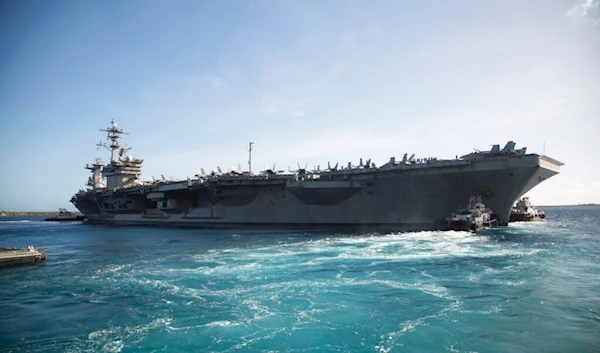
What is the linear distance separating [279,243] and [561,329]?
12378mm

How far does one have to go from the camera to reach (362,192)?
22.0m

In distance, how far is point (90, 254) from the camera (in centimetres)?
1619

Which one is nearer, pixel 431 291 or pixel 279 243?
pixel 431 291

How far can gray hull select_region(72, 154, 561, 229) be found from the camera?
18891mm

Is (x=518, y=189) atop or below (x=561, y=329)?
atop

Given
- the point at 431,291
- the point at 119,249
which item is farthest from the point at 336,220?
the point at 431,291

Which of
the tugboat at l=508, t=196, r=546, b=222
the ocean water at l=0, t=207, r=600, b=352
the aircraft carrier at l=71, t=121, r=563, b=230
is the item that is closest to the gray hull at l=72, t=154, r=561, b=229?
the aircraft carrier at l=71, t=121, r=563, b=230

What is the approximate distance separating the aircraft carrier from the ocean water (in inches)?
224

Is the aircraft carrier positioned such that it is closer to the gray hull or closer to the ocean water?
the gray hull

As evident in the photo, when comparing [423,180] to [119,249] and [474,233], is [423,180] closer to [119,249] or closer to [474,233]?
[474,233]

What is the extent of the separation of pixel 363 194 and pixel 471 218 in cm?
566

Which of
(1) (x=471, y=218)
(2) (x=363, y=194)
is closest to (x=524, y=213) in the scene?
(1) (x=471, y=218)

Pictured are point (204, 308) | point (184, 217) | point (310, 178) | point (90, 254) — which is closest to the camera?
point (204, 308)

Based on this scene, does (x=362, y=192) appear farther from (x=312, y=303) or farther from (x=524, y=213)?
(x=524, y=213)
